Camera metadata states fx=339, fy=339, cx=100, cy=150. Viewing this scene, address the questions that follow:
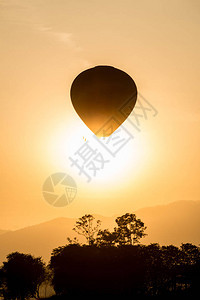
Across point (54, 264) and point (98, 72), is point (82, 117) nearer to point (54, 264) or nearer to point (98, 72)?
point (98, 72)

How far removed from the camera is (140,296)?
6106 centimetres

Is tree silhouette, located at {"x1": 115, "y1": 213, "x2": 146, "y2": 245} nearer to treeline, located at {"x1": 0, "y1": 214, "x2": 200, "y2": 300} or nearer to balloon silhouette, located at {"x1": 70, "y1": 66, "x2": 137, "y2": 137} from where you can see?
treeline, located at {"x1": 0, "y1": 214, "x2": 200, "y2": 300}

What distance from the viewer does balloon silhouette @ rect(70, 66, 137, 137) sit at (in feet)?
135

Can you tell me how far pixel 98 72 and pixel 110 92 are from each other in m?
3.09

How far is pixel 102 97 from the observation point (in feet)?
136

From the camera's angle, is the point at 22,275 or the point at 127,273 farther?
the point at 22,275

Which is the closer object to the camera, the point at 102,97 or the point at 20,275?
the point at 102,97

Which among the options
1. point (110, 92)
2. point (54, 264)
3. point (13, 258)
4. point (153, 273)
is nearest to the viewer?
point (110, 92)

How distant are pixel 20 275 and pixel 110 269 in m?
27.0

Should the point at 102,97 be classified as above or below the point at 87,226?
above

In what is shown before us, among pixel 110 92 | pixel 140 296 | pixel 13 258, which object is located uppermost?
pixel 110 92

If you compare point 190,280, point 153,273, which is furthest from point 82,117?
point 190,280

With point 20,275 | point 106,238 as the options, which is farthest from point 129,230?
point 20,275

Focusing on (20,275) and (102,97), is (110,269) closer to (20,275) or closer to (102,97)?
(20,275)
